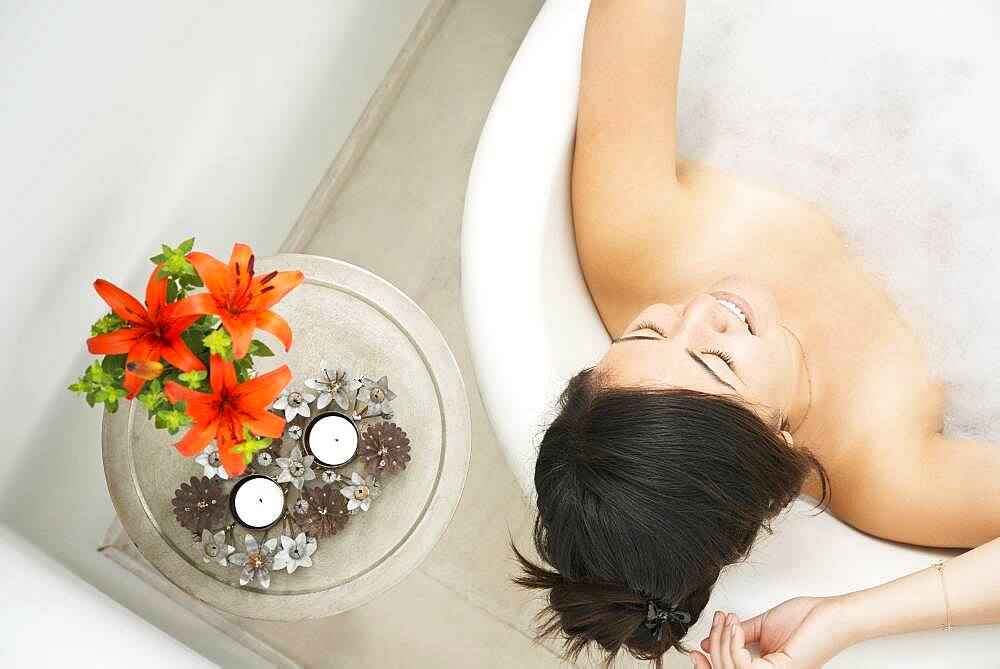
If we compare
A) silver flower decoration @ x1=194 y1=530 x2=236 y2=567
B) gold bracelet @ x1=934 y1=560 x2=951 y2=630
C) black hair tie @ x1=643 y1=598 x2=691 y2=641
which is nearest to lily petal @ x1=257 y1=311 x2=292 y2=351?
silver flower decoration @ x1=194 y1=530 x2=236 y2=567

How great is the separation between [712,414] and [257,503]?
58 cm

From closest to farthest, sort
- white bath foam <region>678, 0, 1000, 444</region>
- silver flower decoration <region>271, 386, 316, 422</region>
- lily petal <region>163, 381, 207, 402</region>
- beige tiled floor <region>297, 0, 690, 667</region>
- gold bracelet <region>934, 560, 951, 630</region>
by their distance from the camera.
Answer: lily petal <region>163, 381, 207, 402</region> → gold bracelet <region>934, 560, 951, 630</region> → silver flower decoration <region>271, 386, 316, 422</region> → white bath foam <region>678, 0, 1000, 444</region> → beige tiled floor <region>297, 0, 690, 667</region>

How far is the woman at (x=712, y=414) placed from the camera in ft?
3.04

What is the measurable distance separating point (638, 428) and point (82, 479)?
91cm

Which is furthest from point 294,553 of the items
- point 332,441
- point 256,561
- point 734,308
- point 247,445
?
point 734,308

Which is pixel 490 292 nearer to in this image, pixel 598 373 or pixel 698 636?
pixel 598 373

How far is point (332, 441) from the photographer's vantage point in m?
1.12

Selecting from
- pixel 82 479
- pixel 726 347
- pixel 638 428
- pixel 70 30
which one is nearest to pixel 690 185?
pixel 726 347

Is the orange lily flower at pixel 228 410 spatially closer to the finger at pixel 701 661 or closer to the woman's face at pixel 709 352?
the woman's face at pixel 709 352

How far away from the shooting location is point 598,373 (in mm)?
984

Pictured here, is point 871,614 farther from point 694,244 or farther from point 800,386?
point 694,244

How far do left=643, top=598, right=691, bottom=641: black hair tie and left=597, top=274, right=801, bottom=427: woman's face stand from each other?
243 millimetres

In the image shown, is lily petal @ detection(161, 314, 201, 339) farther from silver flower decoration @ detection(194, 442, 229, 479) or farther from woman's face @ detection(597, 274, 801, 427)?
woman's face @ detection(597, 274, 801, 427)

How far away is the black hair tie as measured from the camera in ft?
3.11
